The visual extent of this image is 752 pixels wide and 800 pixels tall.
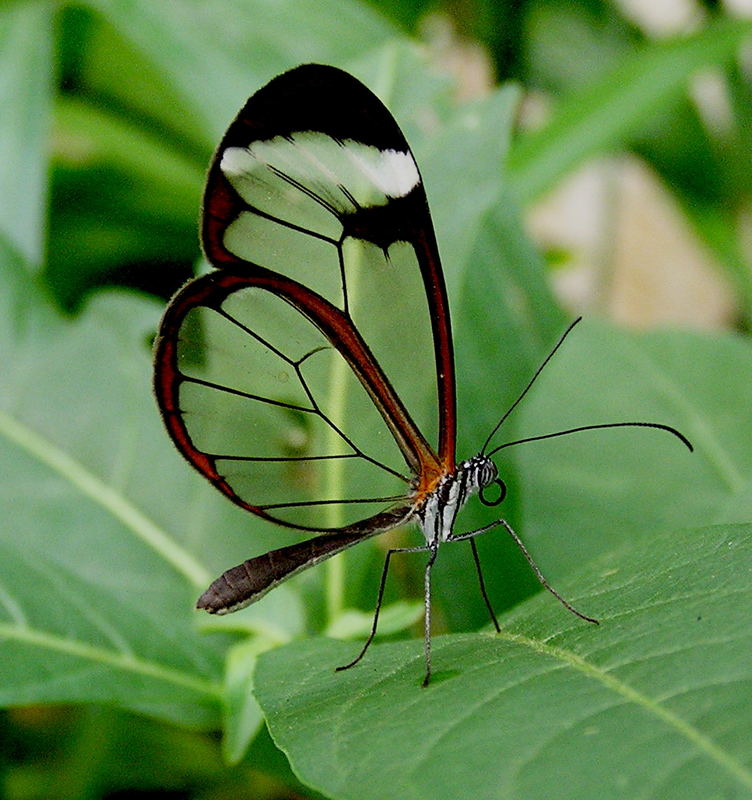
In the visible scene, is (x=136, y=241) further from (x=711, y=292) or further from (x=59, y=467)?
(x=711, y=292)

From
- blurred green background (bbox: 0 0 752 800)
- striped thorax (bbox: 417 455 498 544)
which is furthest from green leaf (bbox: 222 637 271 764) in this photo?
striped thorax (bbox: 417 455 498 544)

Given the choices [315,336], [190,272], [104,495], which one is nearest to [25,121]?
[190,272]

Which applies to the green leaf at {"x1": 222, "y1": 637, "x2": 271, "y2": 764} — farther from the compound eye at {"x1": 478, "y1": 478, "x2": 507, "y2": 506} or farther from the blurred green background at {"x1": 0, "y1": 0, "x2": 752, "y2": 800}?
the compound eye at {"x1": 478, "y1": 478, "x2": 507, "y2": 506}

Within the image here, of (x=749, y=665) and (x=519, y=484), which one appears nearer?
(x=749, y=665)

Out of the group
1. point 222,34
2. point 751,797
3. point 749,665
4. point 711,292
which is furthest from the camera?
point 711,292

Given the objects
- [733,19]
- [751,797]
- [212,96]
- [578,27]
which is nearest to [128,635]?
[751,797]

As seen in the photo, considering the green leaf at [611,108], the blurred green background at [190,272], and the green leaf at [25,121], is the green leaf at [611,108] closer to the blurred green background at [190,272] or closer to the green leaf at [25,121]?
the blurred green background at [190,272]
